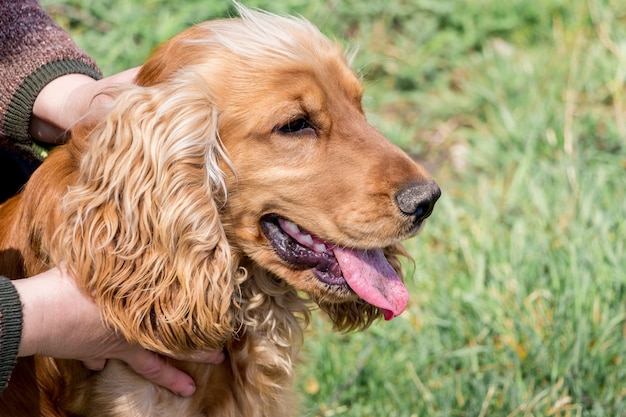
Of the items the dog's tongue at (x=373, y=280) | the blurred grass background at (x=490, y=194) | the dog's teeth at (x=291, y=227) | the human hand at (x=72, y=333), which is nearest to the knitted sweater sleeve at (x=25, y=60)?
the human hand at (x=72, y=333)

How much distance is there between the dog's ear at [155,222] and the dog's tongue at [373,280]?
1.11ft

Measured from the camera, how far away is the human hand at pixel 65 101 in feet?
9.43

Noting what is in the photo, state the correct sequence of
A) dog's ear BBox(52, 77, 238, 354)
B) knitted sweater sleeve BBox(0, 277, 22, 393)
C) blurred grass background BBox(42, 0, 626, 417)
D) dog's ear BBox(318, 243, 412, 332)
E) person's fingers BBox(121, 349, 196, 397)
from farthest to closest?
blurred grass background BBox(42, 0, 626, 417), dog's ear BBox(318, 243, 412, 332), person's fingers BBox(121, 349, 196, 397), dog's ear BBox(52, 77, 238, 354), knitted sweater sleeve BBox(0, 277, 22, 393)

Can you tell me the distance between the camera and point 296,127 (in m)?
2.68

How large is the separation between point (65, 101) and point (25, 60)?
0.19m

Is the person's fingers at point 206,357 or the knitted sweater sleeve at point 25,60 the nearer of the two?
the person's fingers at point 206,357

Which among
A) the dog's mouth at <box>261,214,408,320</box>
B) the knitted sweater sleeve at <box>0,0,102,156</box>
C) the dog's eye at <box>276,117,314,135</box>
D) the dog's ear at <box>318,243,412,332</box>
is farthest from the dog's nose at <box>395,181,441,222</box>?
the knitted sweater sleeve at <box>0,0,102,156</box>

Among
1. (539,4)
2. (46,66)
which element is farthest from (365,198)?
(539,4)

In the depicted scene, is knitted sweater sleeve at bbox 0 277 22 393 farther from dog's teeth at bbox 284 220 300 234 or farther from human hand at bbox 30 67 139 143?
dog's teeth at bbox 284 220 300 234

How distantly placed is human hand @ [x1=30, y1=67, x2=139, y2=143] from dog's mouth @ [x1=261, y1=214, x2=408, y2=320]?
65 centimetres

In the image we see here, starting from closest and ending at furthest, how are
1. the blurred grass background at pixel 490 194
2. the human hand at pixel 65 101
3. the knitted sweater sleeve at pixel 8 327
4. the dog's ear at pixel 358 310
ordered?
the knitted sweater sleeve at pixel 8 327
the human hand at pixel 65 101
the dog's ear at pixel 358 310
the blurred grass background at pixel 490 194

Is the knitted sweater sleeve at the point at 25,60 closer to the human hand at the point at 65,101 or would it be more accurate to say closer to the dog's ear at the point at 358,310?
the human hand at the point at 65,101

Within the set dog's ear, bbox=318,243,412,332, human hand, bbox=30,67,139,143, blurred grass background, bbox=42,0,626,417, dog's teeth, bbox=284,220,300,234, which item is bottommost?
blurred grass background, bbox=42,0,626,417

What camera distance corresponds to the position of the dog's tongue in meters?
2.70
